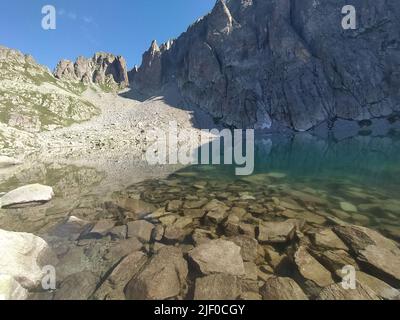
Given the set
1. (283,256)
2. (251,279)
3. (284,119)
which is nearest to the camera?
(251,279)

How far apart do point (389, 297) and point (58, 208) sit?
16.1 metres

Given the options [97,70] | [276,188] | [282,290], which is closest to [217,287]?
[282,290]

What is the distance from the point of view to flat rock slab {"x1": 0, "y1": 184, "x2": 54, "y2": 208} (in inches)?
585

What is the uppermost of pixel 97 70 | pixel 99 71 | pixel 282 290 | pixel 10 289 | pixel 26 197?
pixel 97 70

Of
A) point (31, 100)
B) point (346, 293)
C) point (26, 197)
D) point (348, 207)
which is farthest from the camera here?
point (31, 100)

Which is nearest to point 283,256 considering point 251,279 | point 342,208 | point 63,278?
point 251,279

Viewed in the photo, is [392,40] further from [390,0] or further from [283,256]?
[283,256]

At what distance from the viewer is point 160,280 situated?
725 centimetres

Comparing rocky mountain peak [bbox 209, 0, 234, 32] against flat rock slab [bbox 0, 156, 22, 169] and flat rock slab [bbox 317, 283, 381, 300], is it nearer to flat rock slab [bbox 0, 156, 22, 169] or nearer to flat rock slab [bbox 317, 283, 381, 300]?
flat rock slab [bbox 0, 156, 22, 169]

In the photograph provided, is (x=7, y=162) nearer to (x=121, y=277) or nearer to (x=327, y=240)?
(x=121, y=277)

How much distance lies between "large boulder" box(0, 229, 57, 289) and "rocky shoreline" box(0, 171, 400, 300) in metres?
0.03

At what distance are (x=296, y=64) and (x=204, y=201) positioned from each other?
4368 inches

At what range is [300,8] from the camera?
111 meters

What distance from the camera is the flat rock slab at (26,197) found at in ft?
48.7
